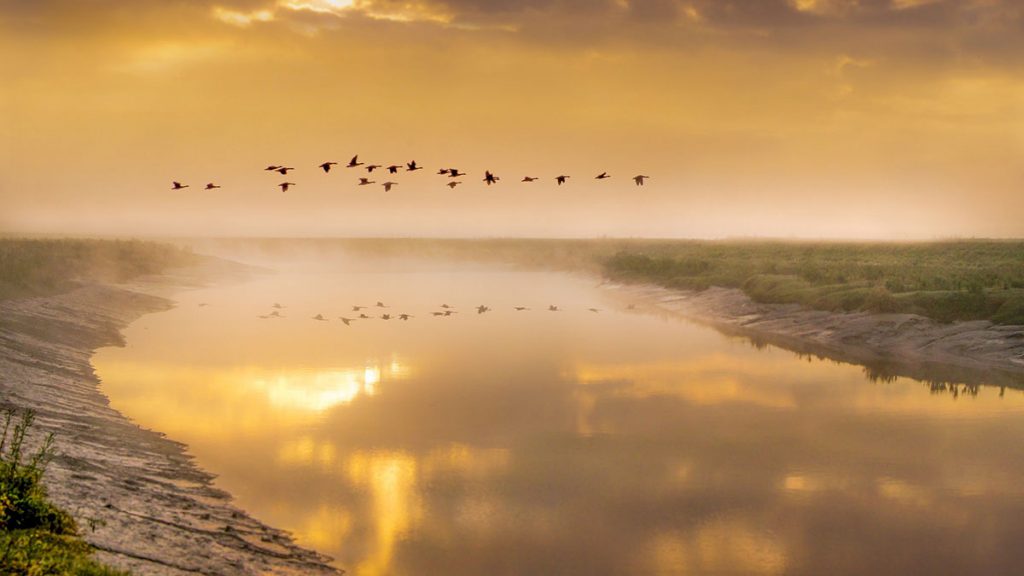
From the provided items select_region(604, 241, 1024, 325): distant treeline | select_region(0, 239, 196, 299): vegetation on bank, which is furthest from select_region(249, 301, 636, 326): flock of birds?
select_region(604, 241, 1024, 325): distant treeline

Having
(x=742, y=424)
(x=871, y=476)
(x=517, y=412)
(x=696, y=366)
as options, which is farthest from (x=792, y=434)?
(x=696, y=366)

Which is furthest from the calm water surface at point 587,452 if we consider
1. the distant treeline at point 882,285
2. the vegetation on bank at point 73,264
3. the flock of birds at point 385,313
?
the flock of birds at point 385,313

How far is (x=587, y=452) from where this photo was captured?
23.1 m

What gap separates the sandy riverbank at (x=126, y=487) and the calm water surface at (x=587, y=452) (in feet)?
2.87

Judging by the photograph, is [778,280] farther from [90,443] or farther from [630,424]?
[90,443]

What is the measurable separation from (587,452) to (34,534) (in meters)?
14.5

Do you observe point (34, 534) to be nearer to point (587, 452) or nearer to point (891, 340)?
point (587, 452)

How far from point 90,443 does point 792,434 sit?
19.8 m

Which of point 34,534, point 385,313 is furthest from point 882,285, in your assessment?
point 34,534

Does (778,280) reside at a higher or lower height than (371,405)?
higher

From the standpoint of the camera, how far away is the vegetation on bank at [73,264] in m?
45.5

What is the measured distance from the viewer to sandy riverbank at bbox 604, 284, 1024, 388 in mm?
35562

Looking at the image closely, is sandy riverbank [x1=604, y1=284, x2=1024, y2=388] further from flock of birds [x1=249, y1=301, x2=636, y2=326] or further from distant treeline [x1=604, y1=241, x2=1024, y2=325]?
flock of birds [x1=249, y1=301, x2=636, y2=326]

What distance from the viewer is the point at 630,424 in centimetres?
2661
